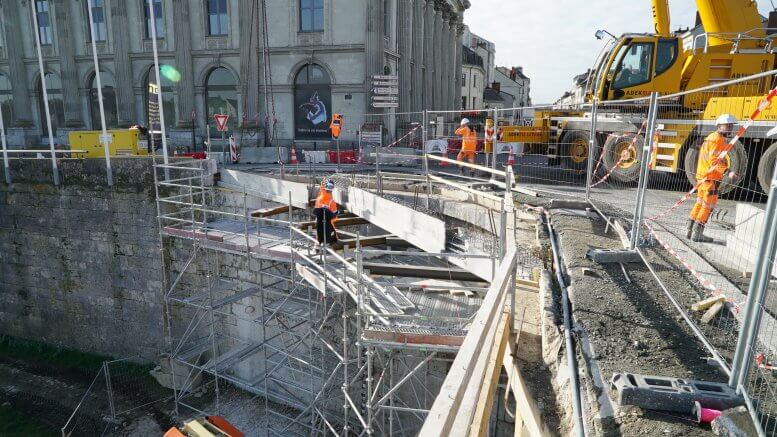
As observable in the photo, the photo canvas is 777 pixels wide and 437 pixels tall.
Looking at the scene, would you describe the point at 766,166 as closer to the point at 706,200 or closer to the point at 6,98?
the point at 706,200

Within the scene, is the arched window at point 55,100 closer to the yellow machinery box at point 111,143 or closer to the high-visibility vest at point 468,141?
the yellow machinery box at point 111,143

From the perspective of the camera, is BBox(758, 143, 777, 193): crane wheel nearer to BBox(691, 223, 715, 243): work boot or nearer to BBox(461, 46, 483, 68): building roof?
BBox(691, 223, 715, 243): work boot

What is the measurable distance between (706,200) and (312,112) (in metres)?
18.0

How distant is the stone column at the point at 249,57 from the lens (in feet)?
69.3

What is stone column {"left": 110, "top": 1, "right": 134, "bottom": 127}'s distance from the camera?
23.6 m

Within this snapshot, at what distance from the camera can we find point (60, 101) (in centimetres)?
2666

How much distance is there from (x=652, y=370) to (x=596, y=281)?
1.66 m

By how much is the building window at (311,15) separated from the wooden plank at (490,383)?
19.4 m

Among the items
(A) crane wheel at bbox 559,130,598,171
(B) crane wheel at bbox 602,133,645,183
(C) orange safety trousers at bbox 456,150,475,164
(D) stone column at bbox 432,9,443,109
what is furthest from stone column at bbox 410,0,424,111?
(B) crane wheel at bbox 602,133,645,183

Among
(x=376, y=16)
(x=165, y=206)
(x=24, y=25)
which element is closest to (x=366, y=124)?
(x=376, y=16)

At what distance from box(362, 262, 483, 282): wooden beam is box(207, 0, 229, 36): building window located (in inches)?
734

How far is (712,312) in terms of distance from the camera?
3887mm

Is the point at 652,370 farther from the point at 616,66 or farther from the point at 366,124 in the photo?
the point at 366,124

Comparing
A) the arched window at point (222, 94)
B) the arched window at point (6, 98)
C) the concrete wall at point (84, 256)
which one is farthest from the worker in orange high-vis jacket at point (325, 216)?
the arched window at point (6, 98)
